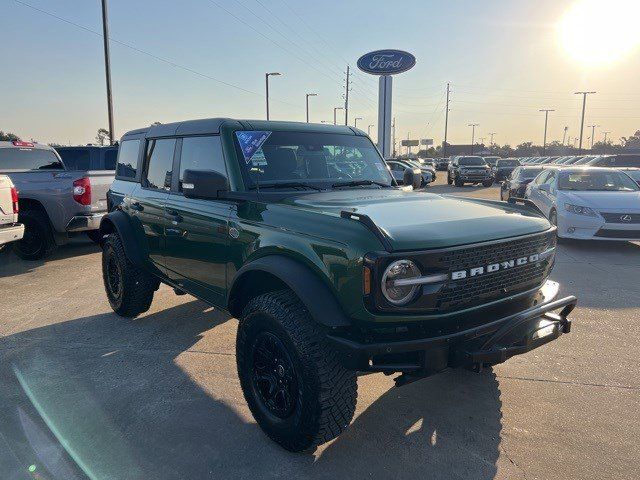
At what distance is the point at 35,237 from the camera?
793 centimetres

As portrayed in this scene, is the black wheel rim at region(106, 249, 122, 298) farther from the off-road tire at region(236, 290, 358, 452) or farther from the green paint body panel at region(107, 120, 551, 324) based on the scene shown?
the off-road tire at region(236, 290, 358, 452)

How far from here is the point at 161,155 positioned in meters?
4.43

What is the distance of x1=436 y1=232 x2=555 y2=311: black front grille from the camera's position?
2453 mm

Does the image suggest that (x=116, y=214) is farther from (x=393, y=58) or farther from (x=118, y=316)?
(x=393, y=58)

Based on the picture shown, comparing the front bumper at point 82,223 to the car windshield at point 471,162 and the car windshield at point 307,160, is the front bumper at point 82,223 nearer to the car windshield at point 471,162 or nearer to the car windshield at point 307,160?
the car windshield at point 307,160

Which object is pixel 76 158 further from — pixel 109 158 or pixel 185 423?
pixel 185 423

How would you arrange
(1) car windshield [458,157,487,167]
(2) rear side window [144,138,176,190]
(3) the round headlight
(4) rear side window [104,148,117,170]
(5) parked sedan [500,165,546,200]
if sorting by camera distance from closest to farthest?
(3) the round headlight < (2) rear side window [144,138,176,190] < (4) rear side window [104,148,117,170] < (5) parked sedan [500,165,546,200] < (1) car windshield [458,157,487,167]

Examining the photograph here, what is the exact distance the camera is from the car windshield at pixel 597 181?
365 inches

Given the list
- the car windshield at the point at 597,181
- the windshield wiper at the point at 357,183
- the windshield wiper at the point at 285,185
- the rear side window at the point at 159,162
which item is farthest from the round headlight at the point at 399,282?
the car windshield at the point at 597,181

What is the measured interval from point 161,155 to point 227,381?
219 cm

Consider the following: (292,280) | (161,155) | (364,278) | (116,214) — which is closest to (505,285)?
(364,278)

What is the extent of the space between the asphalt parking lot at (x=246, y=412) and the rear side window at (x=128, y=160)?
1596 millimetres

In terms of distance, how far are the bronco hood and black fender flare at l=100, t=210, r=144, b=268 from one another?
2.22 metres

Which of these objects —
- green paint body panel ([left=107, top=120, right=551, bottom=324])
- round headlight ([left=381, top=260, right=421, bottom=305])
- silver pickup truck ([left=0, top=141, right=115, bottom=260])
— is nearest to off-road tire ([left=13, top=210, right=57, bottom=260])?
silver pickup truck ([left=0, top=141, right=115, bottom=260])
